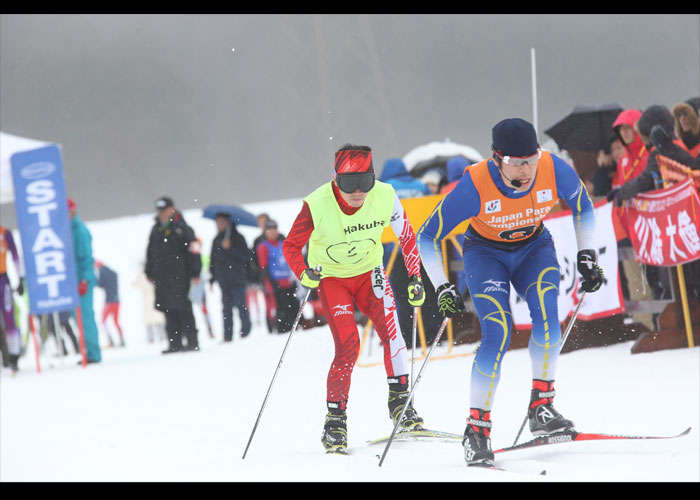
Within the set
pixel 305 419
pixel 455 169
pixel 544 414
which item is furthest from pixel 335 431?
pixel 455 169

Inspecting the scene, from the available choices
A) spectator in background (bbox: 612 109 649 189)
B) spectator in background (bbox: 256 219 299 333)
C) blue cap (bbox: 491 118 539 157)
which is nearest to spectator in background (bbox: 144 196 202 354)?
spectator in background (bbox: 256 219 299 333)

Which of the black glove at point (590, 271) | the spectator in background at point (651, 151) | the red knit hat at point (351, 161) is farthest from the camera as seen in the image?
the spectator in background at point (651, 151)

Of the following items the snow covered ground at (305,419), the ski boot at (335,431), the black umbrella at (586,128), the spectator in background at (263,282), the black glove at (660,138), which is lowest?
the snow covered ground at (305,419)

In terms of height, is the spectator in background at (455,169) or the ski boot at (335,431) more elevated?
the spectator in background at (455,169)

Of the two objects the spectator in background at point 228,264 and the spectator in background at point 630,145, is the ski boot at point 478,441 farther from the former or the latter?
A: the spectator in background at point 228,264

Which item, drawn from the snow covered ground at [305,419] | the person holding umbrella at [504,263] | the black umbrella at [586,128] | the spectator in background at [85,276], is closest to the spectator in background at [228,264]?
the spectator in background at [85,276]

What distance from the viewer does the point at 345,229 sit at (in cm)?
462

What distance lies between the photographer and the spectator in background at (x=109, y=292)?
15.2m

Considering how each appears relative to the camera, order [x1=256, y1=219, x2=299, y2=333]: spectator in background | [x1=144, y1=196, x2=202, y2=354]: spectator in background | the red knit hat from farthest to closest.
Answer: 1. [x1=256, y1=219, x2=299, y2=333]: spectator in background
2. [x1=144, y1=196, x2=202, y2=354]: spectator in background
3. the red knit hat

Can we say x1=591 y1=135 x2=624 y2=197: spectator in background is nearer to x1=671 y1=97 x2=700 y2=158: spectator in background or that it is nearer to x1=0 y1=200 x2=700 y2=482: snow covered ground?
x1=671 y1=97 x2=700 y2=158: spectator in background

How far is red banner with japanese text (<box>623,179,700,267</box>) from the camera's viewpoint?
6.72 m

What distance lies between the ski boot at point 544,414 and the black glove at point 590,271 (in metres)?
0.50

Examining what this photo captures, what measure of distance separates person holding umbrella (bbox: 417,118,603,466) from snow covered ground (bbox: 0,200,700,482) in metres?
0.30

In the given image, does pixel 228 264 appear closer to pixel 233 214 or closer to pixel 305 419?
pixel 233 214
